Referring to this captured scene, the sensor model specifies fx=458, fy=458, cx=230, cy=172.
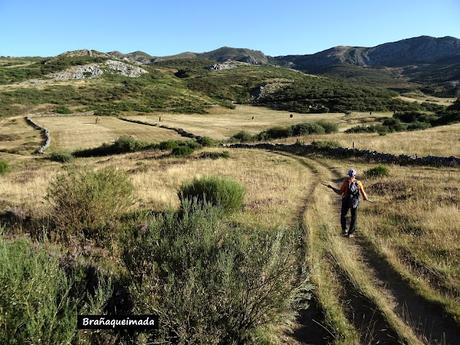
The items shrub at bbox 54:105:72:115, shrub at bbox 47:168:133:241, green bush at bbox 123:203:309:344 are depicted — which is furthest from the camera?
shrub at bbox 54:105:72:115


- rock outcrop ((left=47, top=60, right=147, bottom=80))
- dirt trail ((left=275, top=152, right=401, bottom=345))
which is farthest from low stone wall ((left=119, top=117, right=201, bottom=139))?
rock outcrop ((left=47, top=60, right=147, bottom=80))

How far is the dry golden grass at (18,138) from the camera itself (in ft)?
154

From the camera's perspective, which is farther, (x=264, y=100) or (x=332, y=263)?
(x=264, y=100)

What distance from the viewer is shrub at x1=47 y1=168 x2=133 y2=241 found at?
432 inches

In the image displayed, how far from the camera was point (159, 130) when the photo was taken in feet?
205

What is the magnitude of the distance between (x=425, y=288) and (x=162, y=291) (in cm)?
538

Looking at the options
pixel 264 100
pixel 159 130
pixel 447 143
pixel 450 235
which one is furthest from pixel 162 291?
pixel 264 100

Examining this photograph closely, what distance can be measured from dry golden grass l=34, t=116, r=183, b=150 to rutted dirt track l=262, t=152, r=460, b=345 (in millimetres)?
42728

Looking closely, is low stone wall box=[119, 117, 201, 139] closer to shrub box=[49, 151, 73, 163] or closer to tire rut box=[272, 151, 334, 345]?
shrub box=[49, 151, 73, 163]

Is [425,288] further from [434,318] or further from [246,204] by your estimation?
[246,204]

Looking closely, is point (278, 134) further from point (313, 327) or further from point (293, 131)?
point (313, 327)

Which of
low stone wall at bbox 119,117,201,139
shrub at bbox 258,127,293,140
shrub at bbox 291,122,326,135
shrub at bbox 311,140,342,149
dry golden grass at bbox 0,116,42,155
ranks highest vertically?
shrub at bbox 311,140,342,149

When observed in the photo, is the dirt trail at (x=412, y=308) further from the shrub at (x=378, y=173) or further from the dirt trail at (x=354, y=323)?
the shrub at (x=378, y=173)

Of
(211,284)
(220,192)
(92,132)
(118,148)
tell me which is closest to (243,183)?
(220,192)
